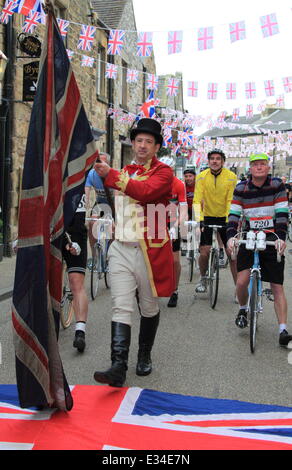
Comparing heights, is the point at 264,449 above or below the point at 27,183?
below

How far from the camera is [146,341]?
407 centimetres

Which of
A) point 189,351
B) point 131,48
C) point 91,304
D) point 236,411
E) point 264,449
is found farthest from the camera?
point 131,48

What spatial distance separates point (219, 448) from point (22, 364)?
4.00 feet

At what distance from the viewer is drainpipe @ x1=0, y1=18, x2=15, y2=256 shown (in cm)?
1027

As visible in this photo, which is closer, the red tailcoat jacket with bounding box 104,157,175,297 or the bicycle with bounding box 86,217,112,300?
the red tailcoat jacket with bounding box 104,157,175,297

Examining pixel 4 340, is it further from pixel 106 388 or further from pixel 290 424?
pixel 290 424

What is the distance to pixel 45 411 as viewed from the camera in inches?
121

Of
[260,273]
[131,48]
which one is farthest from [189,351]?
[131,48]

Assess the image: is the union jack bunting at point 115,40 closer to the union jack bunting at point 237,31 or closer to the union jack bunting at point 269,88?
the union jack bunting at point 237,31

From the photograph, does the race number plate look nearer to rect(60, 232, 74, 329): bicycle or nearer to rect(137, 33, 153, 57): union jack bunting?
rect(60, 232, 74, 329): bicycle

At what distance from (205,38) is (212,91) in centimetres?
482

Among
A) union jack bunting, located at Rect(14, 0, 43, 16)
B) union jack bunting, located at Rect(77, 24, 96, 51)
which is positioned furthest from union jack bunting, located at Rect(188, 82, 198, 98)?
union jack bunting, located at Rect(14, 0, 43, 16)

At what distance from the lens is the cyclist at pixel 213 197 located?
6.72 m

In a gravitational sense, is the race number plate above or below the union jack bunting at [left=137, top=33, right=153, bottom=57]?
below
